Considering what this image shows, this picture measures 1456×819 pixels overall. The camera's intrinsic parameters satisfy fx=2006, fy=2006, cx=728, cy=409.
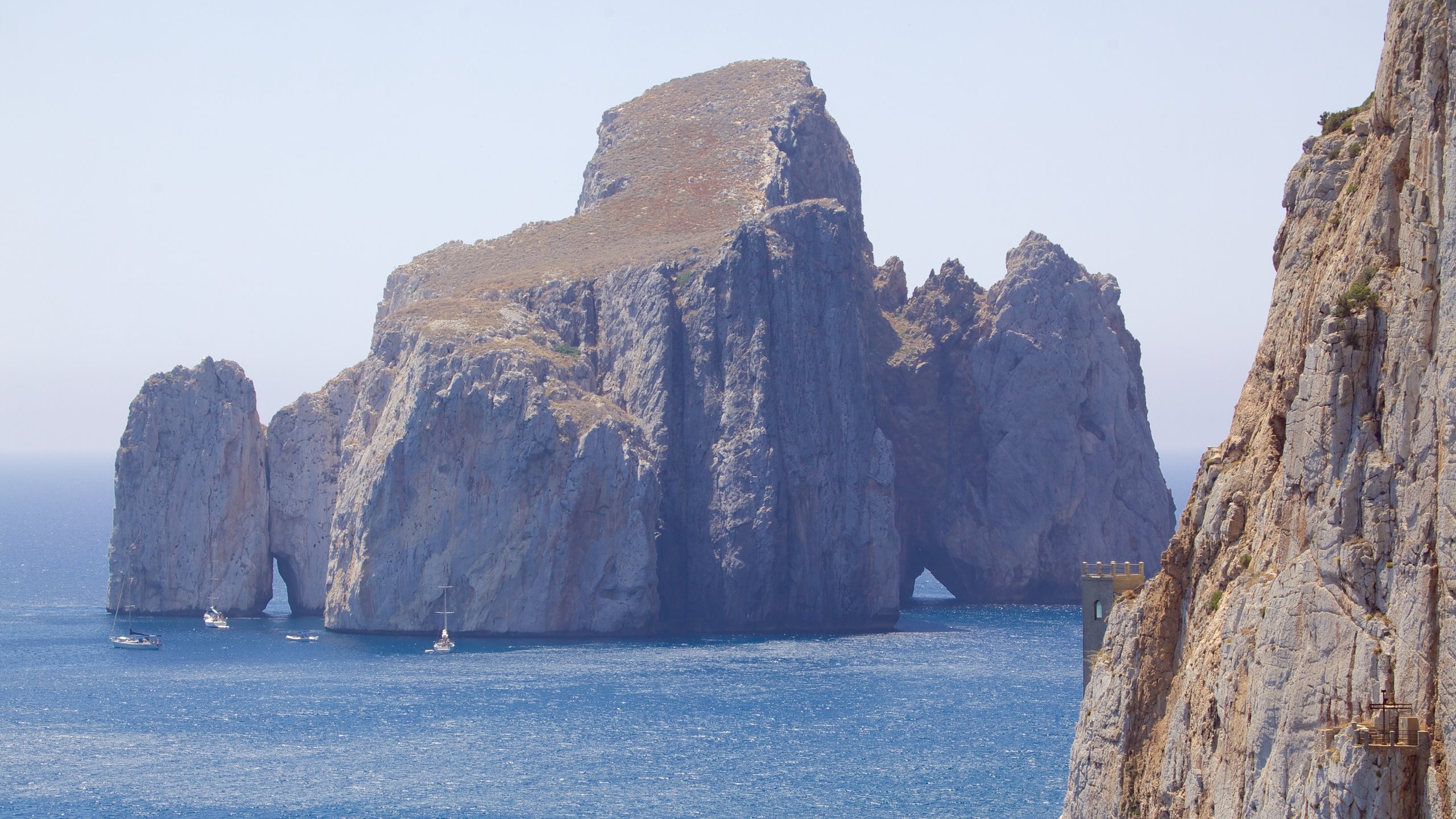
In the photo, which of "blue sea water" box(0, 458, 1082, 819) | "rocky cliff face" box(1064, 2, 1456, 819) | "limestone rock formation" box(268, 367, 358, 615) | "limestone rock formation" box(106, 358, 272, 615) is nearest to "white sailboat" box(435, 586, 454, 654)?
"blue sea water" box(0, 458, 1082, 819)

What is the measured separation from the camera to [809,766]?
277ft

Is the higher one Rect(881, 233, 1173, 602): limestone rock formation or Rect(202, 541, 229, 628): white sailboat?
Rect(881, 233, 1173, 602): limestone rock formation

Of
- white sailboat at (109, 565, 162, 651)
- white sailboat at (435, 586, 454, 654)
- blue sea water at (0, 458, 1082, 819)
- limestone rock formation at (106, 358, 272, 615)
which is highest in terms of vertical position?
limestone rock formation at (106, 358, 272, 615)

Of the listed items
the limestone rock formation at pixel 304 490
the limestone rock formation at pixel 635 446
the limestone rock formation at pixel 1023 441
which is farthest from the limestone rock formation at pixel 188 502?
the limestone rock formation at pixel 1023 441

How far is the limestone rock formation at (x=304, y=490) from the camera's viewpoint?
472 feet

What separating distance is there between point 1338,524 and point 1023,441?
118466mm

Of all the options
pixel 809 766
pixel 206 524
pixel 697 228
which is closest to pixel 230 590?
pixel 206 524

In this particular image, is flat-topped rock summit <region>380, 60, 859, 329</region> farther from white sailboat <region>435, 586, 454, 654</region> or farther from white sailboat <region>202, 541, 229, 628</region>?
white sailboat <region>435, 586, 454, 654</region>

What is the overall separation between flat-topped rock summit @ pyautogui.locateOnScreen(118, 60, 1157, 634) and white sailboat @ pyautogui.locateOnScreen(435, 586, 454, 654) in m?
0.77

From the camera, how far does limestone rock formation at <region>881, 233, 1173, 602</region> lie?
494 feet

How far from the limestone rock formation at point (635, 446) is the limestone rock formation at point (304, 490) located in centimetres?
250

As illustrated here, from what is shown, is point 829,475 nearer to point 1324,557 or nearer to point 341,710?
point 341,710

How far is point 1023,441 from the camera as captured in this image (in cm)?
15100

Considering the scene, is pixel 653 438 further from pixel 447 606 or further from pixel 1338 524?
pixel 1338 524
